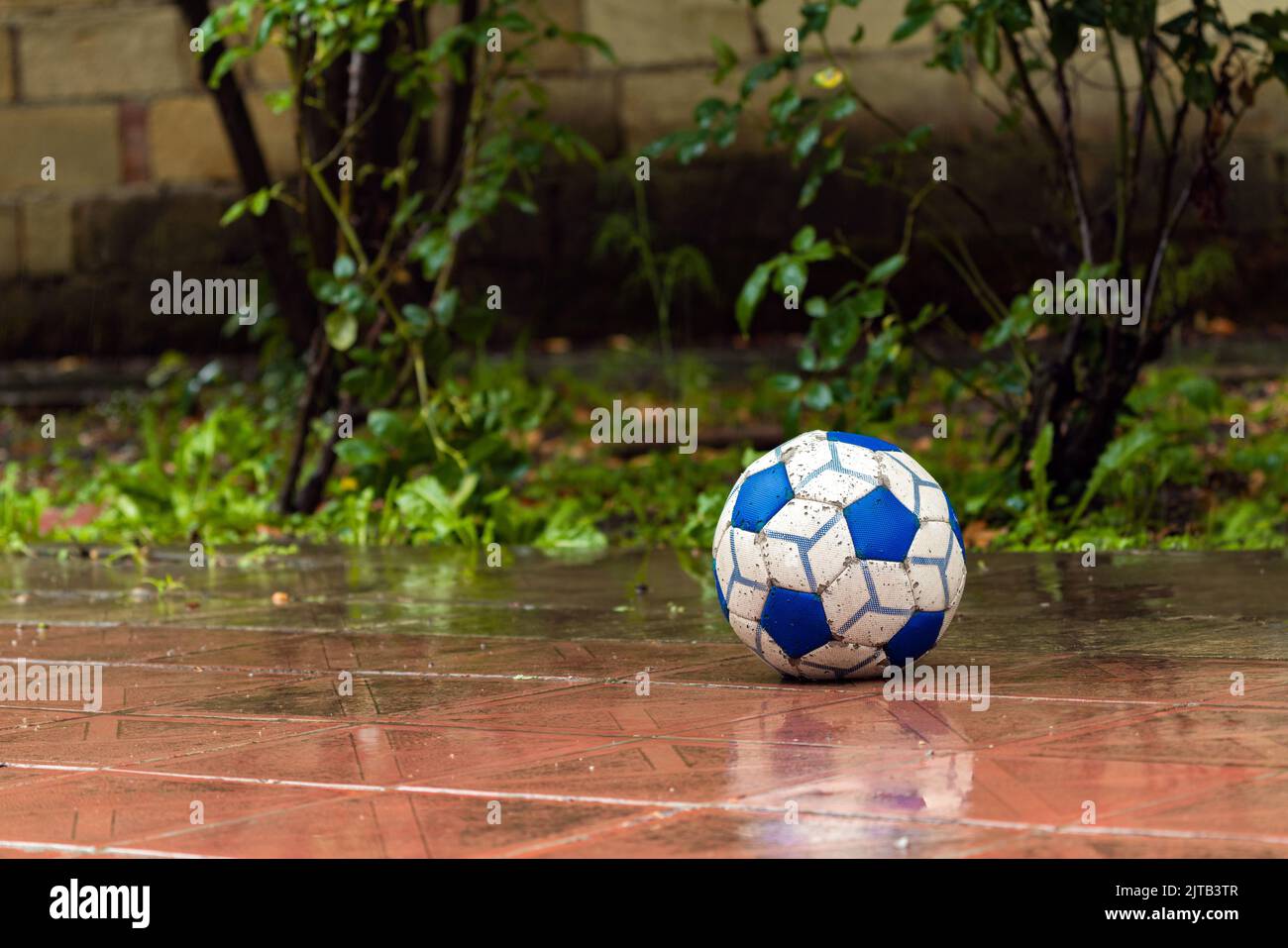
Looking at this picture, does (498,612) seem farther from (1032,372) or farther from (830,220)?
(830,220)

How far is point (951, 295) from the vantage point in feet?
33.3

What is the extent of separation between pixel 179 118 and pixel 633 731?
8224mm

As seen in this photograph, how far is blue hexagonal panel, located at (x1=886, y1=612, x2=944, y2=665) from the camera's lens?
4035mm

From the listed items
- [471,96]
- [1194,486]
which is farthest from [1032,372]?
[471,96]

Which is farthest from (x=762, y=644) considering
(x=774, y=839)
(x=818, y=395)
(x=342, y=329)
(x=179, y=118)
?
(x=179, y=118)

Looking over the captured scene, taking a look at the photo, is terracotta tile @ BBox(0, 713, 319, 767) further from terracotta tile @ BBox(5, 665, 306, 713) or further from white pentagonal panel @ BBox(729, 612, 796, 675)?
white pentagonal panel @ BBox(729, 612, 796, 675)

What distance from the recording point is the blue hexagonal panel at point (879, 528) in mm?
3984

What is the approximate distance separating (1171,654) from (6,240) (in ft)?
29.9

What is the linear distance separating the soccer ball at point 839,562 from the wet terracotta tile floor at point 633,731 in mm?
133

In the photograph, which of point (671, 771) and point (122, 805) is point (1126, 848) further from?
point (122, 805)

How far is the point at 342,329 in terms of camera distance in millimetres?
7195

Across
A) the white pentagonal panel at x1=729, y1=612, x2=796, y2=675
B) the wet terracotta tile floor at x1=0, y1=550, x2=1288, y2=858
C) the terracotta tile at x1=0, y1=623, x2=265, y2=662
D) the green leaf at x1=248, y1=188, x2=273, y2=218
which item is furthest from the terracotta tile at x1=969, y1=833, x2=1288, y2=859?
the green leaf at x1=248, y1=188, x2=273, y2=218

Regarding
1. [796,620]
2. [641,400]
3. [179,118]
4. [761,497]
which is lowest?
[796,620]

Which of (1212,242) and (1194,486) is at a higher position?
(1212,242)
